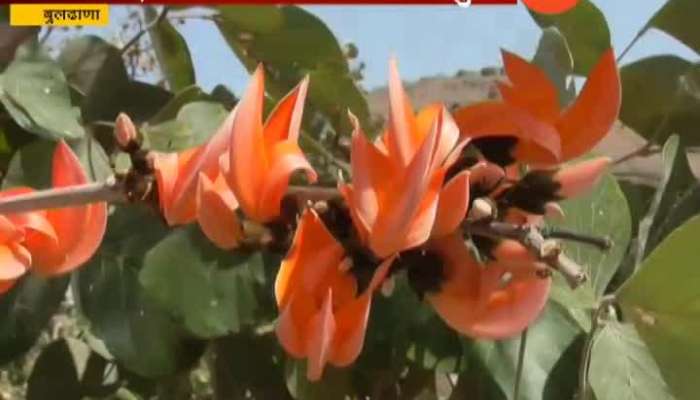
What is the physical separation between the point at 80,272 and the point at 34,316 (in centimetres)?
2

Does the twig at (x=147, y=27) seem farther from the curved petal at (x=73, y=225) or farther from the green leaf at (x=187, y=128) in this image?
the curved petal at (x=73, y=225)

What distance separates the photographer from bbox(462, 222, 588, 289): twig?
23cm

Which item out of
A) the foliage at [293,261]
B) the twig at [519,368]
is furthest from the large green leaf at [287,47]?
the twig at [519,368]

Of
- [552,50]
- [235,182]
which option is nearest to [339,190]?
[235,182]

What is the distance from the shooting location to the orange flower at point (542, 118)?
0.24 m

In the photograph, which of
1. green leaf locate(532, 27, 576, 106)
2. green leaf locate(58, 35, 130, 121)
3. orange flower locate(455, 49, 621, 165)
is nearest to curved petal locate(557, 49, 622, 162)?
orange flower locate(455, 49, 621, 165)

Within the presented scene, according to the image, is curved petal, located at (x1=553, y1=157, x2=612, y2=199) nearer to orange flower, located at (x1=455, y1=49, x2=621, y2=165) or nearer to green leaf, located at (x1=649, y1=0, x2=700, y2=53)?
orange flower, located at (x1=455, y1=49, x2=621, y2=165)

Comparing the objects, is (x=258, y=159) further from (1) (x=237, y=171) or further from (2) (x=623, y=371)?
(2) (x=623, y=371)

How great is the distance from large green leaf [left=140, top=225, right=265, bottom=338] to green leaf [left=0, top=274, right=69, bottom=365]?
2.0 inches

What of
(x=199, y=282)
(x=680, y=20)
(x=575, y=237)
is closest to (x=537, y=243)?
(x=575, y=237)

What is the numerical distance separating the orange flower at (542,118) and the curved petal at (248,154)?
41 millimetres

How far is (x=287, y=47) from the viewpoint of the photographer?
419 mm

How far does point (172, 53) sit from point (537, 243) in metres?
0.26

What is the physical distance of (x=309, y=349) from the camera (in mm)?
230
